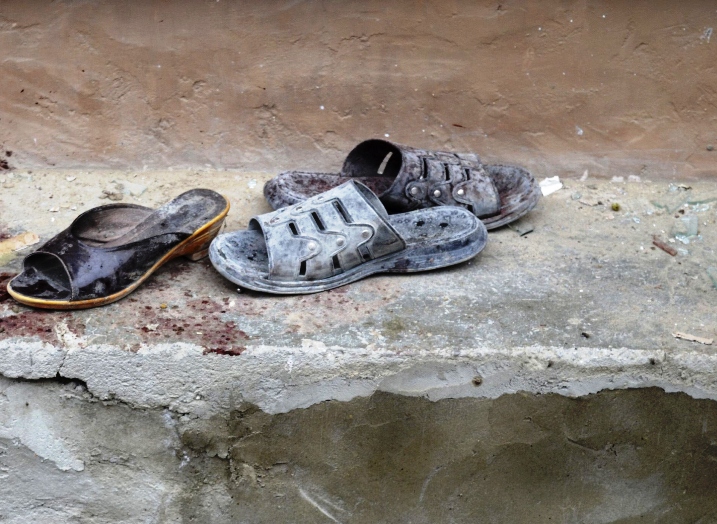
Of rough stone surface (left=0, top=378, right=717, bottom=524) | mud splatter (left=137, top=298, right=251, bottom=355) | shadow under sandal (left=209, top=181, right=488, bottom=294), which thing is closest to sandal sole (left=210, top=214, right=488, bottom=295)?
shadow under sandal (left=209, top=181, right=488, bottom=294)

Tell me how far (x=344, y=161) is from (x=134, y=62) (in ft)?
2.19

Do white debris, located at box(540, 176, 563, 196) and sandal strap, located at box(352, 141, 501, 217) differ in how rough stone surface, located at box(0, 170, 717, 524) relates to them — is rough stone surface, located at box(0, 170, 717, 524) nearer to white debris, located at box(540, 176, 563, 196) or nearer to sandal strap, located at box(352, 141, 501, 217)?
sandal strap, located at box(352, 141, 501, 217)

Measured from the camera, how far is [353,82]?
8.09ft

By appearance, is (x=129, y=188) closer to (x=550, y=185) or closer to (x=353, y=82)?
(x=353, y=82)

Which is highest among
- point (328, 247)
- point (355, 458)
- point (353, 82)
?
point (353, 82)

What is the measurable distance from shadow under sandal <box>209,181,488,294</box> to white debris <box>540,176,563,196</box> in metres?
0.52

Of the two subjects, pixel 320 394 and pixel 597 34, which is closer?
pixel 320 394

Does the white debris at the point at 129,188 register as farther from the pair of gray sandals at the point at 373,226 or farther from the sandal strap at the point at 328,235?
the sandal strap at the point at 328,235

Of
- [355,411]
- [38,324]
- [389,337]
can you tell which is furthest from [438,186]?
[38,324]

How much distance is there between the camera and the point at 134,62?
2424 mm

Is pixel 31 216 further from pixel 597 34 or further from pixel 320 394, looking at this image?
pixel 597 34

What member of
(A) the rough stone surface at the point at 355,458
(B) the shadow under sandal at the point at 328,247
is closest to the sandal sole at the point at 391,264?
(B) the shadow under sandal at the point at 328,247

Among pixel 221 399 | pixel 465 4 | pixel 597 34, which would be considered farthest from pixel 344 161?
Answer: pixel 221 399

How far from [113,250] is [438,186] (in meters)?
0.86
